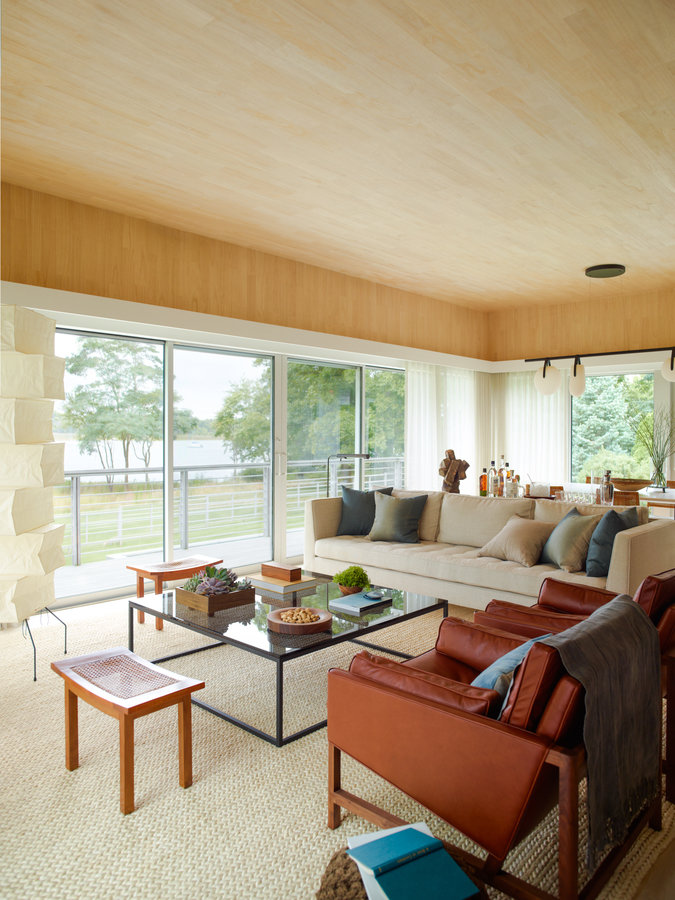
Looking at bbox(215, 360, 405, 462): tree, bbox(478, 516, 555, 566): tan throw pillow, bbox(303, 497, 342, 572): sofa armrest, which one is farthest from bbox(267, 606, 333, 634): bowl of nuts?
bbox(215, 360, 405, 462): tree

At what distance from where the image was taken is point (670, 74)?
272 cm

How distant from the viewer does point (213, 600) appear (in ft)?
10.6

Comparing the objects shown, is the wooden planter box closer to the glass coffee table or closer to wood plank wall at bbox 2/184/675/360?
the glass coffee table

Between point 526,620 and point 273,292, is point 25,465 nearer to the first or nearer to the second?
point 526,620

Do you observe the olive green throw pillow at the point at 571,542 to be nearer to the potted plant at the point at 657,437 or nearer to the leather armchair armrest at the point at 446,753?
the leather armchair armrest at the point at 446,753

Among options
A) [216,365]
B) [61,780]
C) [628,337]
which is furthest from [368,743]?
[628,337]

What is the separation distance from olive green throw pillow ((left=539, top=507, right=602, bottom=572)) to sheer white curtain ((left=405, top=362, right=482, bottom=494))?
10.6 ft

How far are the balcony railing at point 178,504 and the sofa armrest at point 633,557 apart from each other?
3222 mm

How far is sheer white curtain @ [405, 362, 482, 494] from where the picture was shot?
24.2 ft

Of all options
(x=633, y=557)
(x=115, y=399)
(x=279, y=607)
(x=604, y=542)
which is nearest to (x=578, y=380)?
(x=604, y=542)

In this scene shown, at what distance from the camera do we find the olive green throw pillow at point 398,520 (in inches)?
199

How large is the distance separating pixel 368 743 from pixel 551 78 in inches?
109

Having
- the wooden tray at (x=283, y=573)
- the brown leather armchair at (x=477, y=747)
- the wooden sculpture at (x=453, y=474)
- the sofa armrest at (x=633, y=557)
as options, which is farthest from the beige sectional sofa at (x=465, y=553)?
the brown leather armchair at (x=477, y=747)

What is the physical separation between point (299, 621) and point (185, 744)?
2.53 ft
